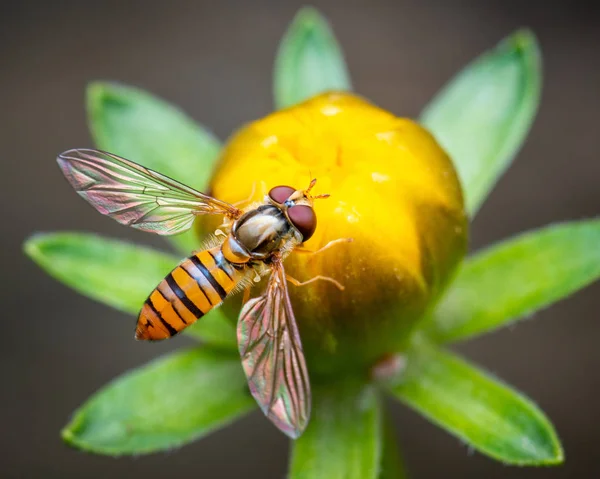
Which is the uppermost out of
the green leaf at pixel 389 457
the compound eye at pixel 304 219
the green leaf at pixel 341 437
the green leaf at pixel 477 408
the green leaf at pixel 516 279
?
the compound eye at pixel 304 219

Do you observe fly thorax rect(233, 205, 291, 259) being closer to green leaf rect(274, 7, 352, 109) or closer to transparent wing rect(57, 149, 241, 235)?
transparent wing rect(57, 149, 241, 235)

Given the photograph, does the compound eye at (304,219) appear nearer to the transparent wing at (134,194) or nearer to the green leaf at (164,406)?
the transparent wing at (134,194)

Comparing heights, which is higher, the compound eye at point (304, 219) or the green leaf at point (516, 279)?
the compound eye at point (304, 219)

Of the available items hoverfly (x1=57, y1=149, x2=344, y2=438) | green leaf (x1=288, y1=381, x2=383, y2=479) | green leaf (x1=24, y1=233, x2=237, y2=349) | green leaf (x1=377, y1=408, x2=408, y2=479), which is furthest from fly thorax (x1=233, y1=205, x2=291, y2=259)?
green leaf (x1=377, y1=408, x2=408, y2=479)

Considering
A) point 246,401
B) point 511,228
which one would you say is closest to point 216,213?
point 246,401

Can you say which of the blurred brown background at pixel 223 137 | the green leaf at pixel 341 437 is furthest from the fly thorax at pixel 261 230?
the blurred brown background at pixel 223 137

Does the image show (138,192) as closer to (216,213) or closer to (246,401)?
(216,213)
